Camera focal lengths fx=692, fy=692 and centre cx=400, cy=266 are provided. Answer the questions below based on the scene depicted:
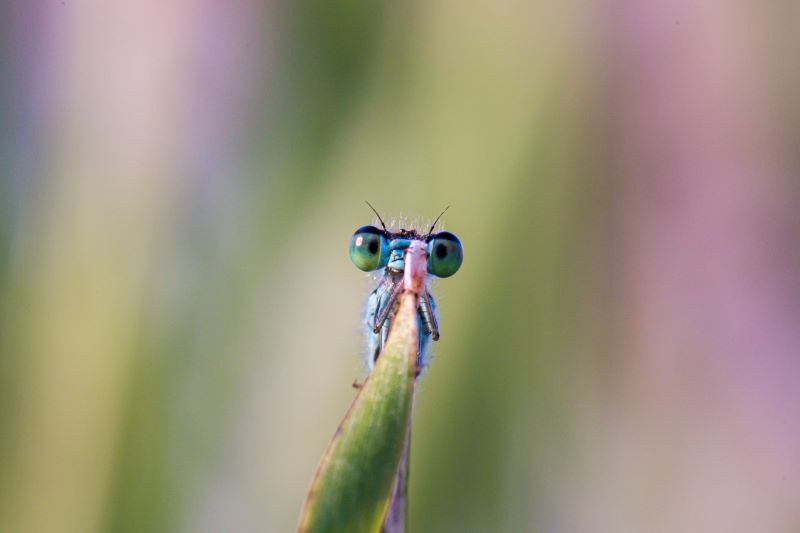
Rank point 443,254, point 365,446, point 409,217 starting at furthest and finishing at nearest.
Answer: point 409,217, point 443,254, point 365,446

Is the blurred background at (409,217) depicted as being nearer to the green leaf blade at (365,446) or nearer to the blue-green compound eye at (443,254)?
the blue-green compound eye at (443,254)

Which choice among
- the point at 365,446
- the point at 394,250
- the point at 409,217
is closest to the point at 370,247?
the point at 394,250

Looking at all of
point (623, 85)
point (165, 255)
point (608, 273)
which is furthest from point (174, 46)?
point (608, 273)

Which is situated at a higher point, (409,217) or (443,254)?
(409,217)

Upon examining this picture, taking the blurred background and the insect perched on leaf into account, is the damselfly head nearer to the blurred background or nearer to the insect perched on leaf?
the insect perched on leaf

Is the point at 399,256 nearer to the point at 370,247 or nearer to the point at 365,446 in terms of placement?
the point at 370,247

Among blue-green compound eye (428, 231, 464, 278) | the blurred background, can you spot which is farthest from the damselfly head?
the blurred background
